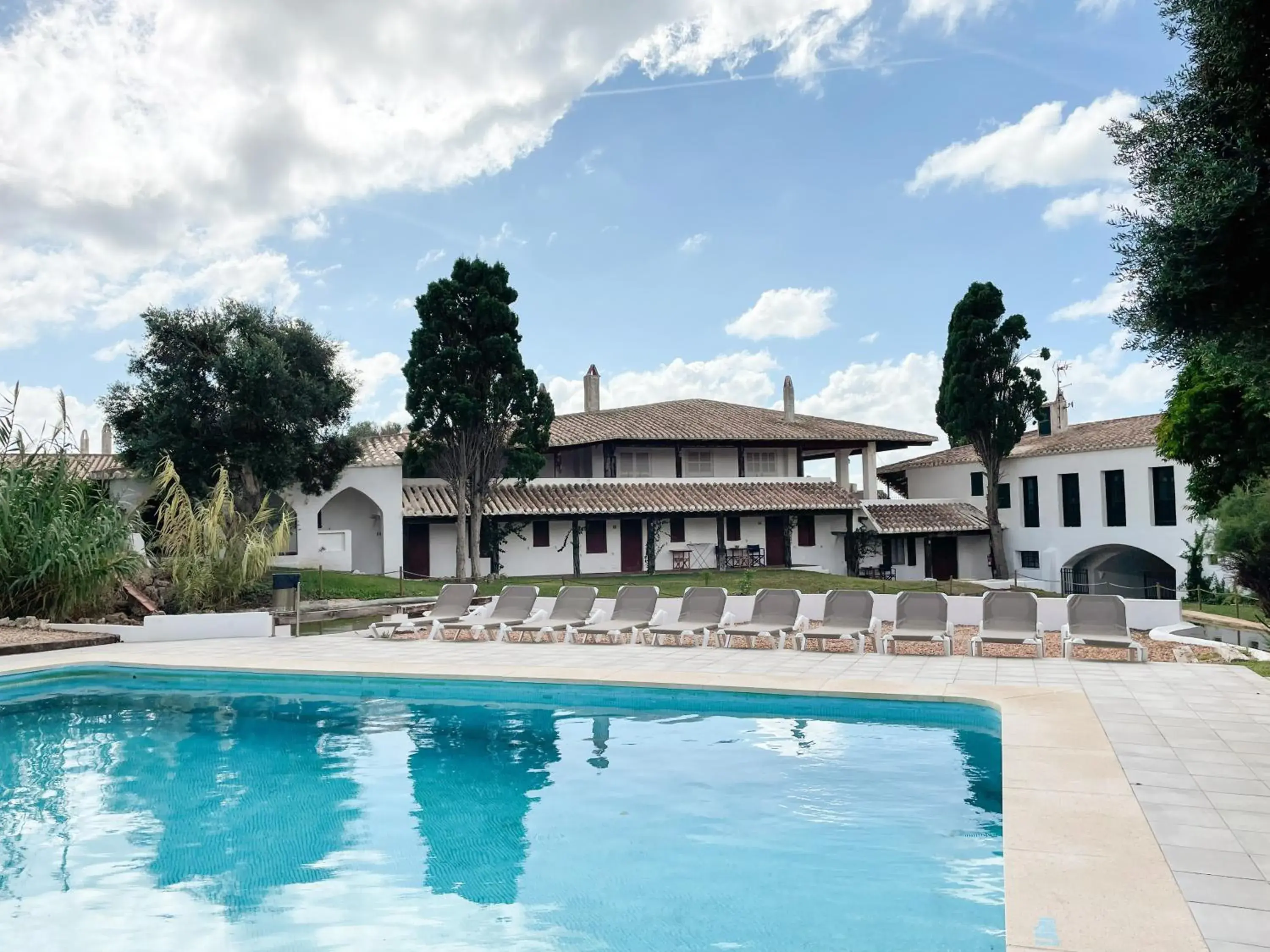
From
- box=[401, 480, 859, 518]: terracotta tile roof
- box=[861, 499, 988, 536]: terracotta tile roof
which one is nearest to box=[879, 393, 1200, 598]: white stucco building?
box=[861, 499, 988, 536]: terracotta tile roof

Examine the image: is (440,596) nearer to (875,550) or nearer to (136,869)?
(136,869)

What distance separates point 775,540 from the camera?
34.0 meters

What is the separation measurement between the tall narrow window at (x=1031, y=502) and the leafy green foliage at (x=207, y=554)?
93.0 feet

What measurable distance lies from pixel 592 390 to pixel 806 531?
412 inches

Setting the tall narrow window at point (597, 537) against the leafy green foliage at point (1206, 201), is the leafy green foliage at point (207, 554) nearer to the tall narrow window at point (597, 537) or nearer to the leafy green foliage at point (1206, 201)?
the tall narrow window at point (597, 537)

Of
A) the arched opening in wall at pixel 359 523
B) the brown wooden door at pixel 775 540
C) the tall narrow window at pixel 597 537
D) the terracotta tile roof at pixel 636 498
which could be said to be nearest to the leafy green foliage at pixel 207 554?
the terracotta tile roof at pixel 636 498

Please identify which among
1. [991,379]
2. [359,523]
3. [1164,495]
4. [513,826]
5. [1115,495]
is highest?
[991,379]

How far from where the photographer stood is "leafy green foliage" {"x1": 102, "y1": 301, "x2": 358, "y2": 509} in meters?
25.0

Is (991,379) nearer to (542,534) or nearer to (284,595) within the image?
(542,534)

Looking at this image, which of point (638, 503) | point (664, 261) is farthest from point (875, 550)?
point (664, 261)

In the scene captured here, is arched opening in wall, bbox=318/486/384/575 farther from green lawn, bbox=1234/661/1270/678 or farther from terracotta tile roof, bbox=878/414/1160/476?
green lawn, bbox=1234/661/1270/678

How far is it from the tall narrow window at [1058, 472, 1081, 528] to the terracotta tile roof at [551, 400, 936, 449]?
5293 millimetres

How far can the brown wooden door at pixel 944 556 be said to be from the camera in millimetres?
36406

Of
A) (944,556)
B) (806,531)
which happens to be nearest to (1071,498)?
(944,556)
